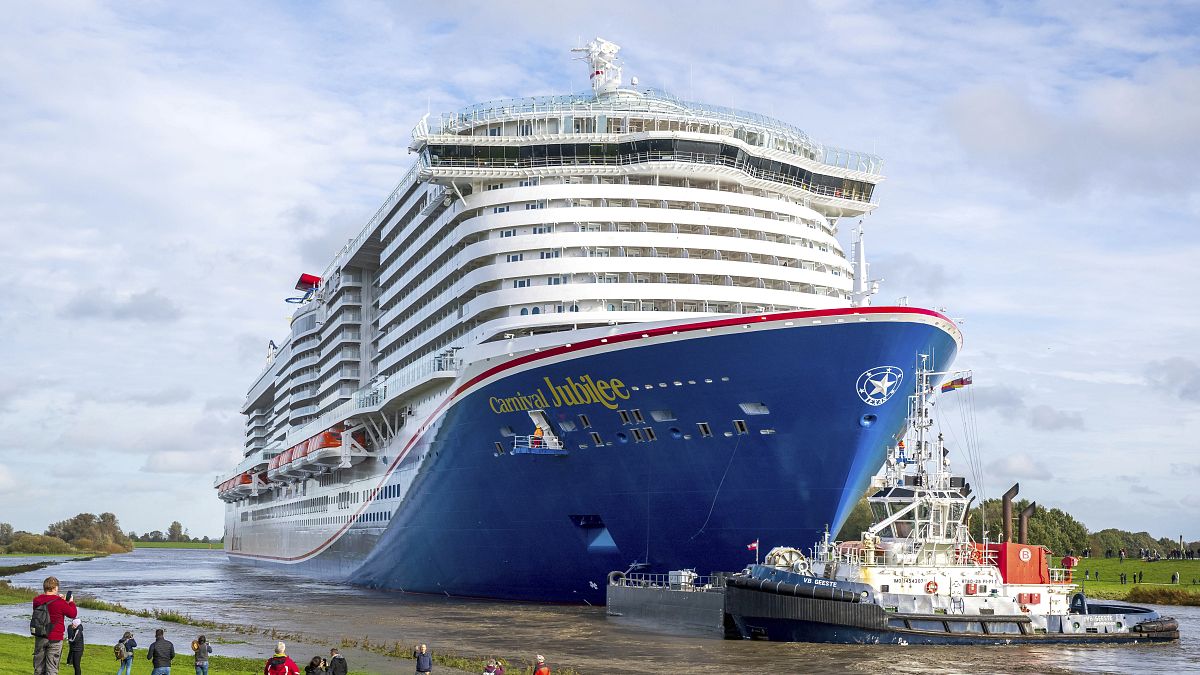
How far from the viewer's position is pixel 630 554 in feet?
119

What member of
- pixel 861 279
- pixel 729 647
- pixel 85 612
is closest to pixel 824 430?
pixel 729 647

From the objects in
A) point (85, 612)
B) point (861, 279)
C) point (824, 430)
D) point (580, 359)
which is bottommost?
point (85, 612)

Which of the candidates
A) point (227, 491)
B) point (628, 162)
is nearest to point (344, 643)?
point (628, 162)

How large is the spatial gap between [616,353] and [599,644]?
8424mm

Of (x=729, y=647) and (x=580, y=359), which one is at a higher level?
(x=580, y=359)

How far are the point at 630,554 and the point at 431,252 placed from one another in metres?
17.5

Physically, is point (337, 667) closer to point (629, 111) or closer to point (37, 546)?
point (629, 111)

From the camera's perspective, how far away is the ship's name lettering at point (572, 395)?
34531 mm

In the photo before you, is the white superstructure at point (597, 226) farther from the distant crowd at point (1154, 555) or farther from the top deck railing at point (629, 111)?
the distant crowd at point (1154, 555)

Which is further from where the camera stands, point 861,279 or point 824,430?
point 861,279

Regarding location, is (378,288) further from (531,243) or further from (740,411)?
(740,411)

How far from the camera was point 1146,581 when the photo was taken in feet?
212

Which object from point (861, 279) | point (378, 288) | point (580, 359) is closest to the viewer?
point (580, 359)

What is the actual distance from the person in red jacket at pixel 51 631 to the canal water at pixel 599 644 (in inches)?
428
